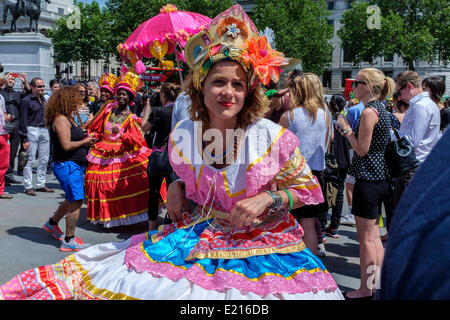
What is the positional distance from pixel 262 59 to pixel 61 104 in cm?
334

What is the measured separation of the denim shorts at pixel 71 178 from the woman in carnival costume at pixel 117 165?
32.0 inches

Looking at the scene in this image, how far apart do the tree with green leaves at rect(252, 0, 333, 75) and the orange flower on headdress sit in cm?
4034

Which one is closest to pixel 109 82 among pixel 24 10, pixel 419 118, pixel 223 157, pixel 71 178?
pixel 71 178

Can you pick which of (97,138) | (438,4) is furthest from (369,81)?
(438,4)

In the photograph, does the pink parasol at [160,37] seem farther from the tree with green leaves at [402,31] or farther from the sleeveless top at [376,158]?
the tree with green leaves at [402,31]

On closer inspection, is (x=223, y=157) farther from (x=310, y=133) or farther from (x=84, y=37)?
(x=84, y=37)

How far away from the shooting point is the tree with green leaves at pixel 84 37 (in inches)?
1784

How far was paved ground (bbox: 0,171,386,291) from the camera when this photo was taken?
4.15 m

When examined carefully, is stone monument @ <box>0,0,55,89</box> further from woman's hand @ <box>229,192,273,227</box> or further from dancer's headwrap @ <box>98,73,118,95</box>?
woman's hand @ <box>229,192,273,227</box>

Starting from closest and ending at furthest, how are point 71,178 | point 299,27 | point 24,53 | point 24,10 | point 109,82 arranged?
point 71,178, point 109,82, point 24,53, point 24,10, point 299,27

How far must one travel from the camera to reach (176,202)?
214 centimetres

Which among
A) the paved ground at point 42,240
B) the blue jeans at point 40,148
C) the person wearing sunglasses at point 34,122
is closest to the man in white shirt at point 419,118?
the paved ground at point 42,240

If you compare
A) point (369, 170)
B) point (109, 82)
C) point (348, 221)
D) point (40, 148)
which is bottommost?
point (348, 221)

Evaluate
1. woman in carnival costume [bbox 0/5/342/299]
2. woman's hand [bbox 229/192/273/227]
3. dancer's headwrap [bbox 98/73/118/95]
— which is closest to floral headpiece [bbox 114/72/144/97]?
dancer's headwrap [bbox 98/73/118/95]
